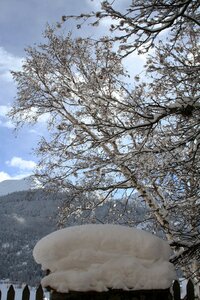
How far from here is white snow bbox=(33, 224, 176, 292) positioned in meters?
2.39

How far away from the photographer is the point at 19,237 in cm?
5484

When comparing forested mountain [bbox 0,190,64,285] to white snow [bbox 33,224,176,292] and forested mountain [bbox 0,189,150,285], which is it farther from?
white snow [bbox 33,224,176,292]

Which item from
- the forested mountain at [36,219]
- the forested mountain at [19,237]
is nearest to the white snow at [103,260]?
the forested mountain at [36,219]

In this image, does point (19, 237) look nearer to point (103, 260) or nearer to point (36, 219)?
point (36, 219)

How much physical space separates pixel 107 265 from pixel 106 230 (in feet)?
0.74

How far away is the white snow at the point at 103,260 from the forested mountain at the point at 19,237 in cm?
2087

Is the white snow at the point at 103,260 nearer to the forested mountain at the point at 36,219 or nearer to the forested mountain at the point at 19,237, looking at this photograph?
the forested mountain at the point at 36,219

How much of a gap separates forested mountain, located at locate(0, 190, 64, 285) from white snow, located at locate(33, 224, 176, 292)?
2087cm

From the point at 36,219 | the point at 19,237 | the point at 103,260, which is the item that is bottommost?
the point at 103,260

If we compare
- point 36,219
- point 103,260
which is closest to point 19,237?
point 36,219

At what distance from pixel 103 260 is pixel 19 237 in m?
55.1

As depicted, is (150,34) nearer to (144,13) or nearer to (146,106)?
(144,13)

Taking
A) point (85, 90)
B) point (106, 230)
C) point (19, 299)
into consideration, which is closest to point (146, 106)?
point (106, 230)

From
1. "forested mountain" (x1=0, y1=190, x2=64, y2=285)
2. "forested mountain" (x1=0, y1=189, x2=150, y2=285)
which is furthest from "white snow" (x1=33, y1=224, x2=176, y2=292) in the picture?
"forested mountain" (x1=0, y1=190, x2=64, y2=285)
